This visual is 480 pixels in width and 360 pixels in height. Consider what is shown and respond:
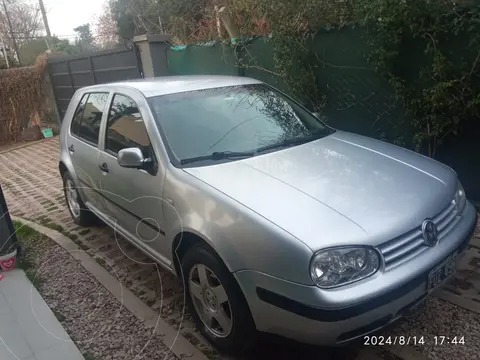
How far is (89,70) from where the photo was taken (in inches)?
417

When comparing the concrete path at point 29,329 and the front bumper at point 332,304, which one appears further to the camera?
the concrete path at point 29,329

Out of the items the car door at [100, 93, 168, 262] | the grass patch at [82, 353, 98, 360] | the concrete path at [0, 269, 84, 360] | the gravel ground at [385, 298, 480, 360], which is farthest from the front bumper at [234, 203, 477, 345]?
the concrete path at [0, 269, 84, 360]

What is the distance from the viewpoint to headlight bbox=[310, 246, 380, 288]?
193 cm

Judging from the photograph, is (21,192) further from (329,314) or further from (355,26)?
(329,314)

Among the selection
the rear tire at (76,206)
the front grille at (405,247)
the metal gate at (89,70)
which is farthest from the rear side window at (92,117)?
the metal gate at (89,70)

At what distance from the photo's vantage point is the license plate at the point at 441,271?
2143 mm

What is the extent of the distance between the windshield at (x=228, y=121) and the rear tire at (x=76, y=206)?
2.00 meters

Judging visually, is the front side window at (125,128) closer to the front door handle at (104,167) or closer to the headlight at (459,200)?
the front door handle at (104,167)

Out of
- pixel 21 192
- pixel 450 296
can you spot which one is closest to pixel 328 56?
pixel 450 296

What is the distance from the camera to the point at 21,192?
266 inches

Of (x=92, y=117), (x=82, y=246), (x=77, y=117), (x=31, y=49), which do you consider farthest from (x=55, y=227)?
(x=31, y=49)

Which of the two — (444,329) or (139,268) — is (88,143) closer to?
(139,268)

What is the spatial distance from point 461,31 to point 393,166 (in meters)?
2.04

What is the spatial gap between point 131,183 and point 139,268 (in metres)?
0.99
